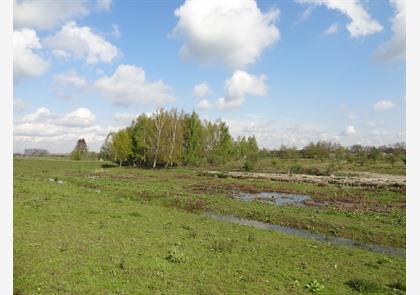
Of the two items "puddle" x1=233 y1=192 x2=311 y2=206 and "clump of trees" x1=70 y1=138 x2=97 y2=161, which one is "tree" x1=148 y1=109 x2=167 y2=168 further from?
"clump of trees" x1=70 y1=138 x2=97 y2=161

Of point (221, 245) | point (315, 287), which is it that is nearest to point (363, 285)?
point (315, 287)

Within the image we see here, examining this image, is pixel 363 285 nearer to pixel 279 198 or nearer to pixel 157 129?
pixel 279 198

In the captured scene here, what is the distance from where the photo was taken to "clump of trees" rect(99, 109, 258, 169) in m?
89.9

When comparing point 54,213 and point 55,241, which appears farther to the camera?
point 54,213

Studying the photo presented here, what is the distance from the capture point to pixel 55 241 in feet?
50.2

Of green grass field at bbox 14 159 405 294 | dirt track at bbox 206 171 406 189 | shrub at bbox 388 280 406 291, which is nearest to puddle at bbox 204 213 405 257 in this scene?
green grass field at bbox 14 159 405 294

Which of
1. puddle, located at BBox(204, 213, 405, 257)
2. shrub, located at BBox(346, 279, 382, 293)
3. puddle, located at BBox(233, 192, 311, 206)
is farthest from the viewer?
puddle, located at BBox(233, 192, 311, 206)

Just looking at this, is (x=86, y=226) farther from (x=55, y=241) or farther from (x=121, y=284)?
(x=121, y=284)

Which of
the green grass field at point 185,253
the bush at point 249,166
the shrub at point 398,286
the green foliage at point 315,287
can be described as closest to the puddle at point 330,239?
the green grass field at point 185,253

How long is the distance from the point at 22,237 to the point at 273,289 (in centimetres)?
1195

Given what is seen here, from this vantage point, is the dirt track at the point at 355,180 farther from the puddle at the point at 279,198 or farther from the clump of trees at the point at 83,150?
the clump of trees at the point at 83,150

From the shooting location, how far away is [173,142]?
88.8 metres
